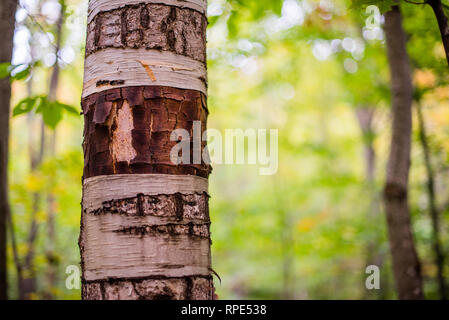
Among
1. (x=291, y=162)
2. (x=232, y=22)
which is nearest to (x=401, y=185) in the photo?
(x=232, y=22)

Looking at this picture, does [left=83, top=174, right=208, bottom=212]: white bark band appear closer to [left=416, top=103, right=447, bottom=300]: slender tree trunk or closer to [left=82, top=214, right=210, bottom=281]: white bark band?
[left=82, top=214, right=210, bottom=281]: white bark band

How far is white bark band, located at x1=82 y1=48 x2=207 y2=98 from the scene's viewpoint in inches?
45.7

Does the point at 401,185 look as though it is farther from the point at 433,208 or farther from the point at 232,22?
the point at 433,208

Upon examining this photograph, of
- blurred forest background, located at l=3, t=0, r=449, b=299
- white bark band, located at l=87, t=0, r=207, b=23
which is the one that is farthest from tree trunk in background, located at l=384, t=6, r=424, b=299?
white bark band, located at l=87, t=0, r=207, b=23

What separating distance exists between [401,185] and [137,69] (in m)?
2.90

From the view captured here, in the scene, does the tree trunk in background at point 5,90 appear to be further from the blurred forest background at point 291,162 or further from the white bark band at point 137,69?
the white bark band at point 137,69

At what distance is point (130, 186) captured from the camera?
3.60 ft

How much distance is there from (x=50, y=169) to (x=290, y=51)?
19.7 ft

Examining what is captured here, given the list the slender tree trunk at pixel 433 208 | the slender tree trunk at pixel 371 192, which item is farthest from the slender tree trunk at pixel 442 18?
the slender tree trunk at pixel 371 192

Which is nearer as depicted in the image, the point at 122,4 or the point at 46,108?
the point at 122,4

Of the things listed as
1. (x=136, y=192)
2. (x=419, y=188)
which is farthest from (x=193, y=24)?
(x=419, y=188)

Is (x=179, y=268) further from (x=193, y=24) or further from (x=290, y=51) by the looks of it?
(x=290, y=51)

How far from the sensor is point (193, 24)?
1.27m

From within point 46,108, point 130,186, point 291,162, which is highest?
point 291,162
